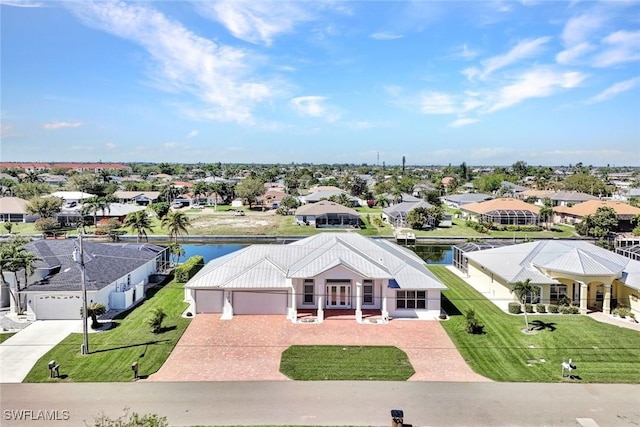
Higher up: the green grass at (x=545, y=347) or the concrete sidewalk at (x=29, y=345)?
the concrete sidewalk at (x=29, y=345)

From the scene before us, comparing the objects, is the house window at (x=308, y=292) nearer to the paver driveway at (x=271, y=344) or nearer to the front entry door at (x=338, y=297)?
the front entry door at (x=338, y=297)

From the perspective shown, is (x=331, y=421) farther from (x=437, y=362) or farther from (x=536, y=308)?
(x=536, y=308)

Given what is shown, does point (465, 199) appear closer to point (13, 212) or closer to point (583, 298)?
point (583, 298)

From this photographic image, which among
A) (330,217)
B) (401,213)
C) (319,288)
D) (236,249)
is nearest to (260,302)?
(319,288)

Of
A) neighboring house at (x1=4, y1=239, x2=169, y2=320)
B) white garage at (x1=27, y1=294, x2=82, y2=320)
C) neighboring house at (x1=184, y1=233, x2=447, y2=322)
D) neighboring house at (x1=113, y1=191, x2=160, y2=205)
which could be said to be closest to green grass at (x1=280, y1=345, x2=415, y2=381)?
neighboring house at (x1=184, y1=233, x2=447, y2=322)

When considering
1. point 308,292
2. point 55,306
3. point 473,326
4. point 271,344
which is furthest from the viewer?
point 308,292

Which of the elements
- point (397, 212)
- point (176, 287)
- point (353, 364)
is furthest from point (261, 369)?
point (397, 212)

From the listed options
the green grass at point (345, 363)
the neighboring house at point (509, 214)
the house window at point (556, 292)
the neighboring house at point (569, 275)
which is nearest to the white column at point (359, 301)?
the green grass at point (345, 363)
